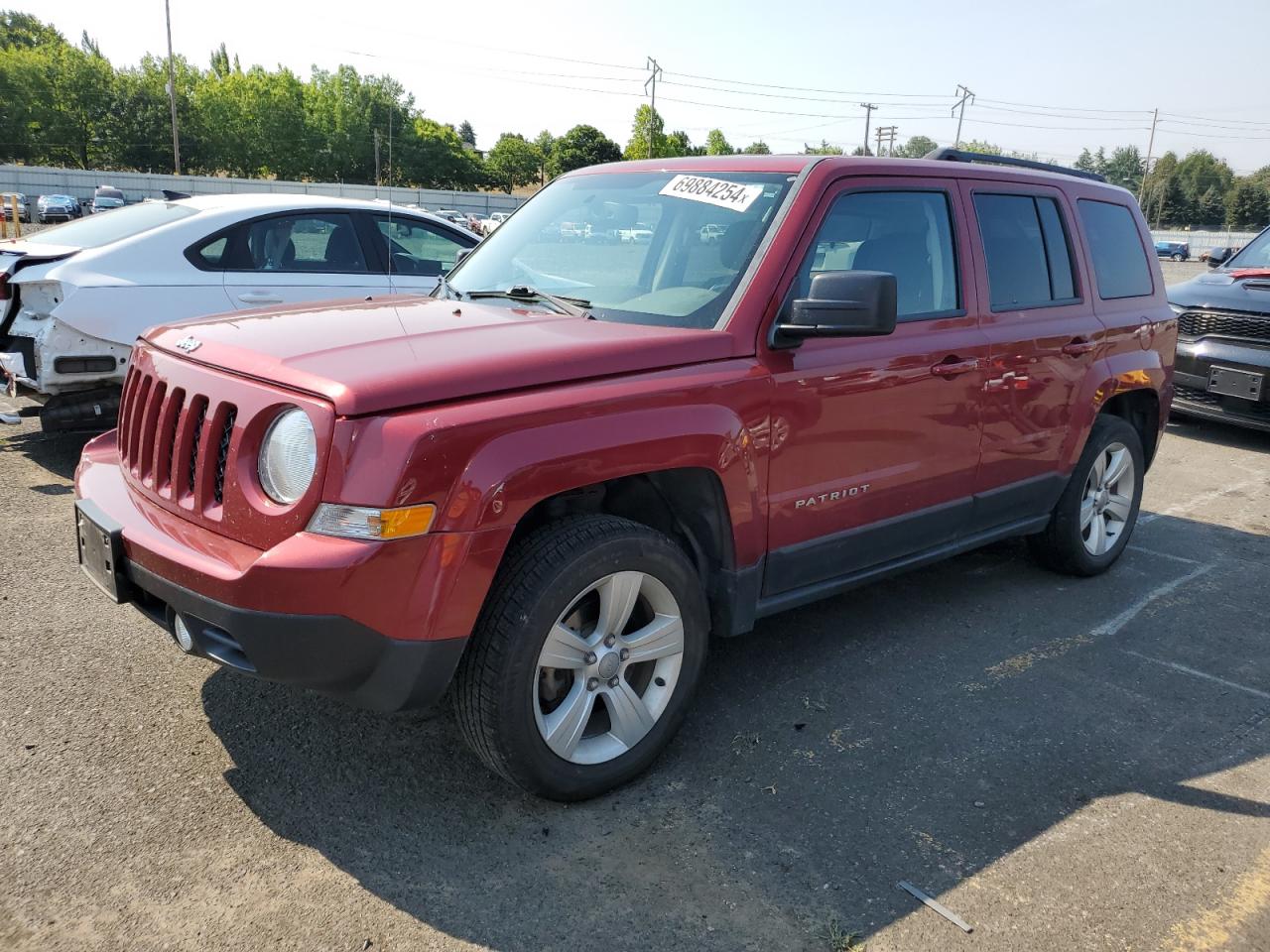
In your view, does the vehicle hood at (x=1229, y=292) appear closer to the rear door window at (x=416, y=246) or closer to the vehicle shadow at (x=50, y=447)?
the rear door window at (x=416, y=246)

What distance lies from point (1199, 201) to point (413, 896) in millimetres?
130884

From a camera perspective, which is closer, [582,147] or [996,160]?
[996,160]

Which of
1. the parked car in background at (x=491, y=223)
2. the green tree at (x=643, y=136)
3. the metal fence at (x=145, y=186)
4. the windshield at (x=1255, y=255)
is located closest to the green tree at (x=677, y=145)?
the green tree at (x=643, y=136)

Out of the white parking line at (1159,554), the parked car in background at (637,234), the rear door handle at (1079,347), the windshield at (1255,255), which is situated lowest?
the white parking line at (1159,554)

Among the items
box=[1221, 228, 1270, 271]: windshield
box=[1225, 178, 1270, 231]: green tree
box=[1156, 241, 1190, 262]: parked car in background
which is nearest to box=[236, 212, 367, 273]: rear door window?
box=[1221, 228, 1270, 271]: windshield

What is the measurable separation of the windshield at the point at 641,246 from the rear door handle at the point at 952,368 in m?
0.94

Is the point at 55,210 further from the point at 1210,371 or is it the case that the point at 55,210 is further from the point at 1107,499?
the point at 1107,499

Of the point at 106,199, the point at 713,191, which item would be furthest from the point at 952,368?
the point at 106,199

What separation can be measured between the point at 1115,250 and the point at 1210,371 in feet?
13.4

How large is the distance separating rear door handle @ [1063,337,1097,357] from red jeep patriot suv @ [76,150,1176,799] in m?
0.02

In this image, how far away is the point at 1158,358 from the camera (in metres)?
5.10

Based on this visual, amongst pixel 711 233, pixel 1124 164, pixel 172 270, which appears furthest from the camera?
pixel 1124 164

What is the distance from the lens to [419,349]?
274cm

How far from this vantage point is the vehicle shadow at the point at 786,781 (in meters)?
2.52
